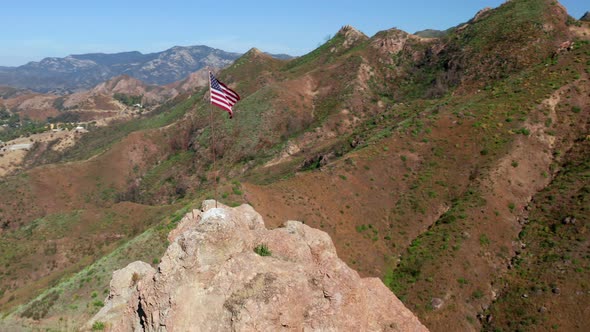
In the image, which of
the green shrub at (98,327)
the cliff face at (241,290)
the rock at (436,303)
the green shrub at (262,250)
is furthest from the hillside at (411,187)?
the green shrub at (262,250)

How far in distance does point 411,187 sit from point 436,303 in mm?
14838

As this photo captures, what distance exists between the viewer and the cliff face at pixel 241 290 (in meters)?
15.0

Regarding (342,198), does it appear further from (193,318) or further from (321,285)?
(193,318)

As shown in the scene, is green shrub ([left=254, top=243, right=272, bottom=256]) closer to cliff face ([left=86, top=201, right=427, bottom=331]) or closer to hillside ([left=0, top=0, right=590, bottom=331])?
cliff face ([left=86, top=201, right=427, bottom=331])

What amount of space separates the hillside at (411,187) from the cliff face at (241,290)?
37.4 feet

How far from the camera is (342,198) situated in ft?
133

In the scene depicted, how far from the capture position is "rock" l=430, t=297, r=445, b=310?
99.1ft

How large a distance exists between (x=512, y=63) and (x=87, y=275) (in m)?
69.3

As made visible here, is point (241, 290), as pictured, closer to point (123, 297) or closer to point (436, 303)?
point (123, 297)

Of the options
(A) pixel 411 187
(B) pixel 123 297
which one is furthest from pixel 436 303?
(B) pixel 123 297

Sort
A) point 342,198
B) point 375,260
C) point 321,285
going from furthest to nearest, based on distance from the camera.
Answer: point 342,198, point 375,260, point 321,285

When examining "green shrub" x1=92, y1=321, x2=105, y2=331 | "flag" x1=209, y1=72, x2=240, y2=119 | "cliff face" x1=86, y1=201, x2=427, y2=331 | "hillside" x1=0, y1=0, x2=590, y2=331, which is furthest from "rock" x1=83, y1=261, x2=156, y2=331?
"flag" x1=209, y1=72, x2=240, y2=119

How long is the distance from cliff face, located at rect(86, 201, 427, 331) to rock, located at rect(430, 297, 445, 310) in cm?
1222

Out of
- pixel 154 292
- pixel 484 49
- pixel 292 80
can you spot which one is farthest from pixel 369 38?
pixel 154 292
